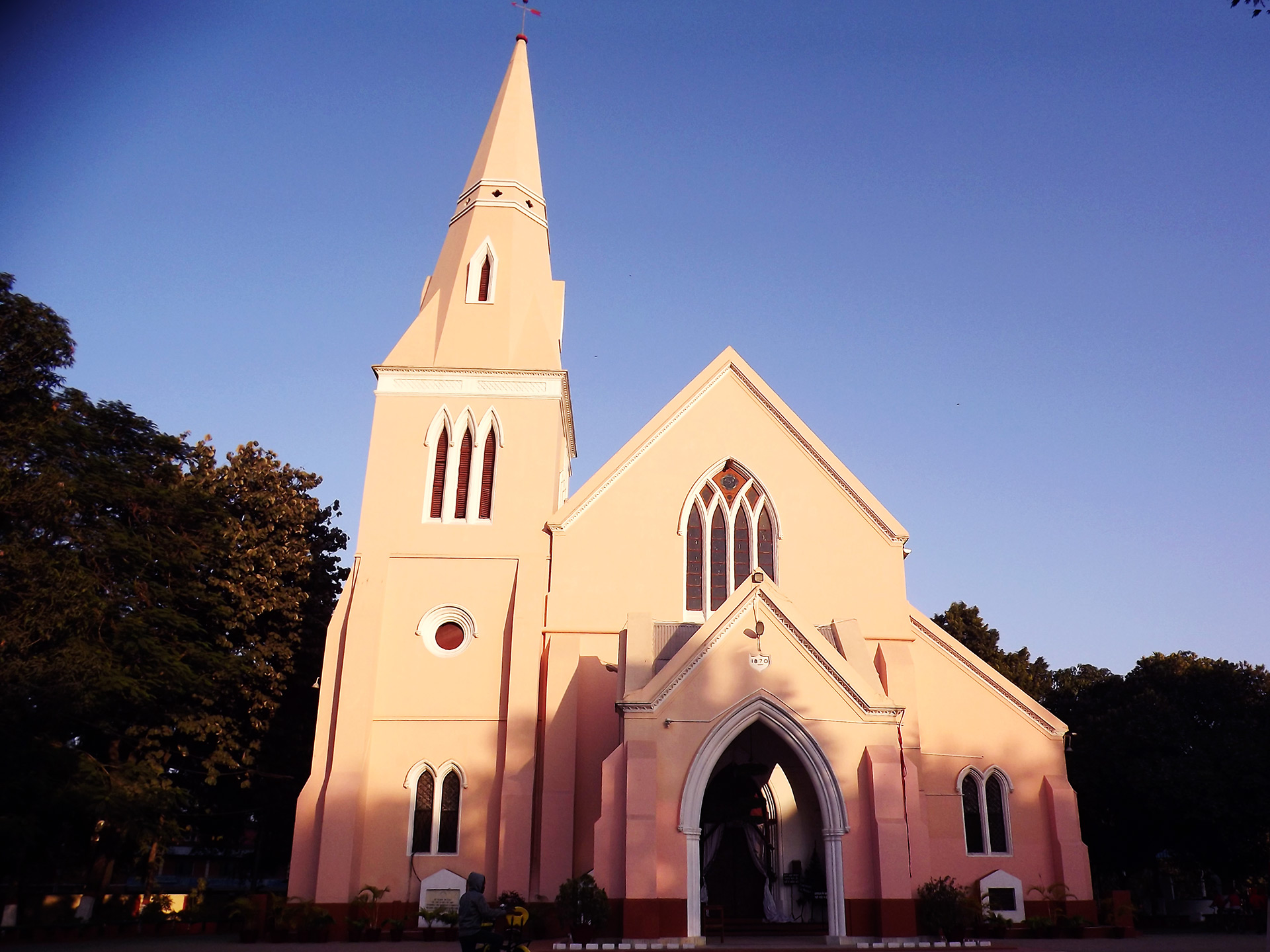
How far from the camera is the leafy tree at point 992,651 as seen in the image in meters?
41.2

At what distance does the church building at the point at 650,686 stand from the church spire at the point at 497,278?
13cm

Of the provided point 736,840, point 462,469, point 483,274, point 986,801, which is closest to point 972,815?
point 986,801

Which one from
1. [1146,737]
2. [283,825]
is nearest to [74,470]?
[283,825]

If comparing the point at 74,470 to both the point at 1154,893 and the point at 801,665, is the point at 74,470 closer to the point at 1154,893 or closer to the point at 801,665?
the point at 801,665

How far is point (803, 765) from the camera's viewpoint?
20.4m

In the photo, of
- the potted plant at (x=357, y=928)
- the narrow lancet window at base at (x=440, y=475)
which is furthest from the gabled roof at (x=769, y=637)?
the narrow lancet window at base at (x=440, y=475)

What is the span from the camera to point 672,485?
81.5 feet

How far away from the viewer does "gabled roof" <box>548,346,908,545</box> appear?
24531 mm

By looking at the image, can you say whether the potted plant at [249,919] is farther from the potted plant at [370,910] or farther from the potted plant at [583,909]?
the potted plant at [583,909]

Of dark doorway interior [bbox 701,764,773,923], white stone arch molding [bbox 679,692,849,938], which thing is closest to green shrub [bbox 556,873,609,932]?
white stone arch molding [bbox 679,692,849,938]

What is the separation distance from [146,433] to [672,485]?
544 inches

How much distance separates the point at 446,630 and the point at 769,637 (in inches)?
313

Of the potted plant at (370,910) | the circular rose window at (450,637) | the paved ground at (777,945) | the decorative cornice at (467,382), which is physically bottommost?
the paved ground at (777,945)

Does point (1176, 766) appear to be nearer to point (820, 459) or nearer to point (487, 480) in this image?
point (820, 459)
